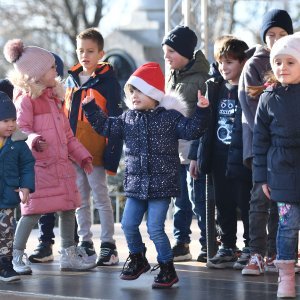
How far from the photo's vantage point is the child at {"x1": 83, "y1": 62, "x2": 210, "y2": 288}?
698 cm

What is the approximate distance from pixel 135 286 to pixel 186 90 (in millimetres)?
1783

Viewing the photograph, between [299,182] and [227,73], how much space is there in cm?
159

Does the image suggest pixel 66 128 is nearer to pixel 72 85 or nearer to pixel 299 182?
pixel 72 85

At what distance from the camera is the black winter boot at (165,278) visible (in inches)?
274

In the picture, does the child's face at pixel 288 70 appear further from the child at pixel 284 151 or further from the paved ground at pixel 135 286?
the paved ground at pixel 135 286

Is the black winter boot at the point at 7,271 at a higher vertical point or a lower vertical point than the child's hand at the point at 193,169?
lower

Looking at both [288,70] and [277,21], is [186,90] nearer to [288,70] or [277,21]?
[277,21]

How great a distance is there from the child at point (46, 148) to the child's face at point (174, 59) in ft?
2.88

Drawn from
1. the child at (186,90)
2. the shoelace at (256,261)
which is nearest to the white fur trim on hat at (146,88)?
the child at (186,90)

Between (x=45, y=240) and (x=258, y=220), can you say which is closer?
(x=258, y=220)

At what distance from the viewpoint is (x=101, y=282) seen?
7.30 meters

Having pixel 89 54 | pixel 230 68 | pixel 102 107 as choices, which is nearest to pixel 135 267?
pixel 102 107

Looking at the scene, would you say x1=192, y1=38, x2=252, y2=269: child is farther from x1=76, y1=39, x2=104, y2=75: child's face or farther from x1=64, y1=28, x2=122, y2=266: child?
x1=76, y1=39, x2=104, y2=75: child's face

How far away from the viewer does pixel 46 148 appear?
25.1 ft
